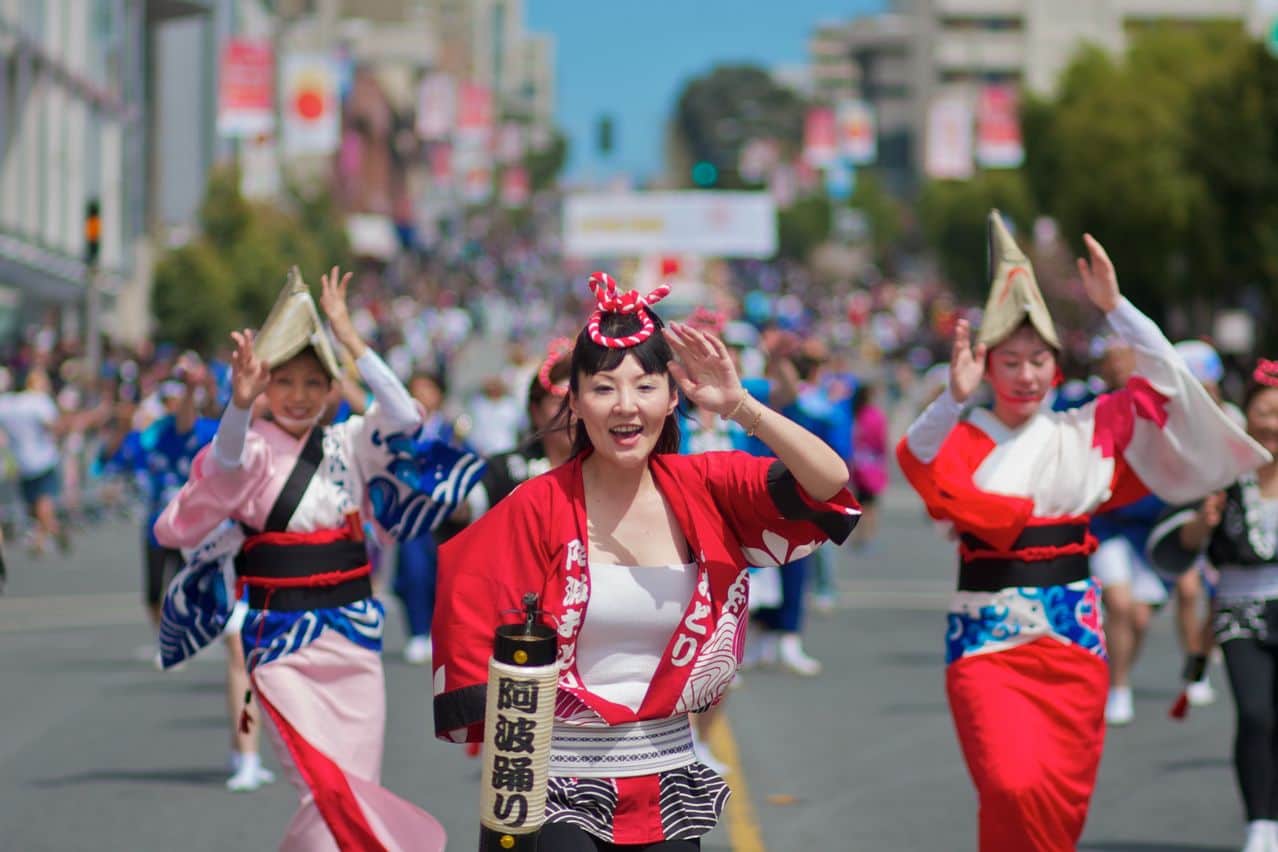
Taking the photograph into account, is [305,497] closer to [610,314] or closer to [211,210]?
[610,314]

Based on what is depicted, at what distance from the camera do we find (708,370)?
4.81 metres

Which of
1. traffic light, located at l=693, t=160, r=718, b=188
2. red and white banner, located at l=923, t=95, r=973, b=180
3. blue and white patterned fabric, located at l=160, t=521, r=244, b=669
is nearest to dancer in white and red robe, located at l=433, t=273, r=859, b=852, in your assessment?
blue and white patterned fabric, located at l=160, t=521, r=244, b=669

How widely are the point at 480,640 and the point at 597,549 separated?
368mm

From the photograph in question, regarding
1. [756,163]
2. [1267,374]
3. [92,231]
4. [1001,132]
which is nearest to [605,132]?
[756,163]

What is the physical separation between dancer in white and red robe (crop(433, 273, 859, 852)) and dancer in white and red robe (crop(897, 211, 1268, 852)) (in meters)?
1.84

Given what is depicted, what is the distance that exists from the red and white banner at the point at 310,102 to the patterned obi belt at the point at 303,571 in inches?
1999

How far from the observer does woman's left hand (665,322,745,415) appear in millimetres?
4781

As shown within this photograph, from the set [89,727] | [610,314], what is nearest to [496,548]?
[610,314]

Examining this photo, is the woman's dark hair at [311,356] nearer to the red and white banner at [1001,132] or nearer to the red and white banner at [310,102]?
the red and white banner at [310,102]

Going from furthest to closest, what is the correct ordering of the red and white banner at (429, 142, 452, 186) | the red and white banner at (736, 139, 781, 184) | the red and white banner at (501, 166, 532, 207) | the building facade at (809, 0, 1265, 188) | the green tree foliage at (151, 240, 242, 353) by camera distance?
1. the red and white banner at (501, 166, 532, 207)
2. the red and white banner at (429, 142, 452, 186)
3. the building facade at (809, 0, 1265, 188)
4. the red and white banner at (736, 139, 781, 184)
5. the green tree foliage at (151, 240, 242, 353)

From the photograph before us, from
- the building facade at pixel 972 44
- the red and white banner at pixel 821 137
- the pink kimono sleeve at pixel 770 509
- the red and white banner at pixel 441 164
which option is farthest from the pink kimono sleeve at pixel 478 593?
the red and white banner at pixel 441 164

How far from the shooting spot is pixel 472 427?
Result: 19156 millimetres

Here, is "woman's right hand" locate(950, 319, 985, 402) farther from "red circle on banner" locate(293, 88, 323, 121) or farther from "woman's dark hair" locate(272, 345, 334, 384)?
"red circle on banner" locate(293, 88, 323, 121)

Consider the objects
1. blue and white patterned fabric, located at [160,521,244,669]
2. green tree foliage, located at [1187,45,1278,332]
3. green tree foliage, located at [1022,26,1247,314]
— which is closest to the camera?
blue and white patterned fabric, located at [160,521,244,669]
